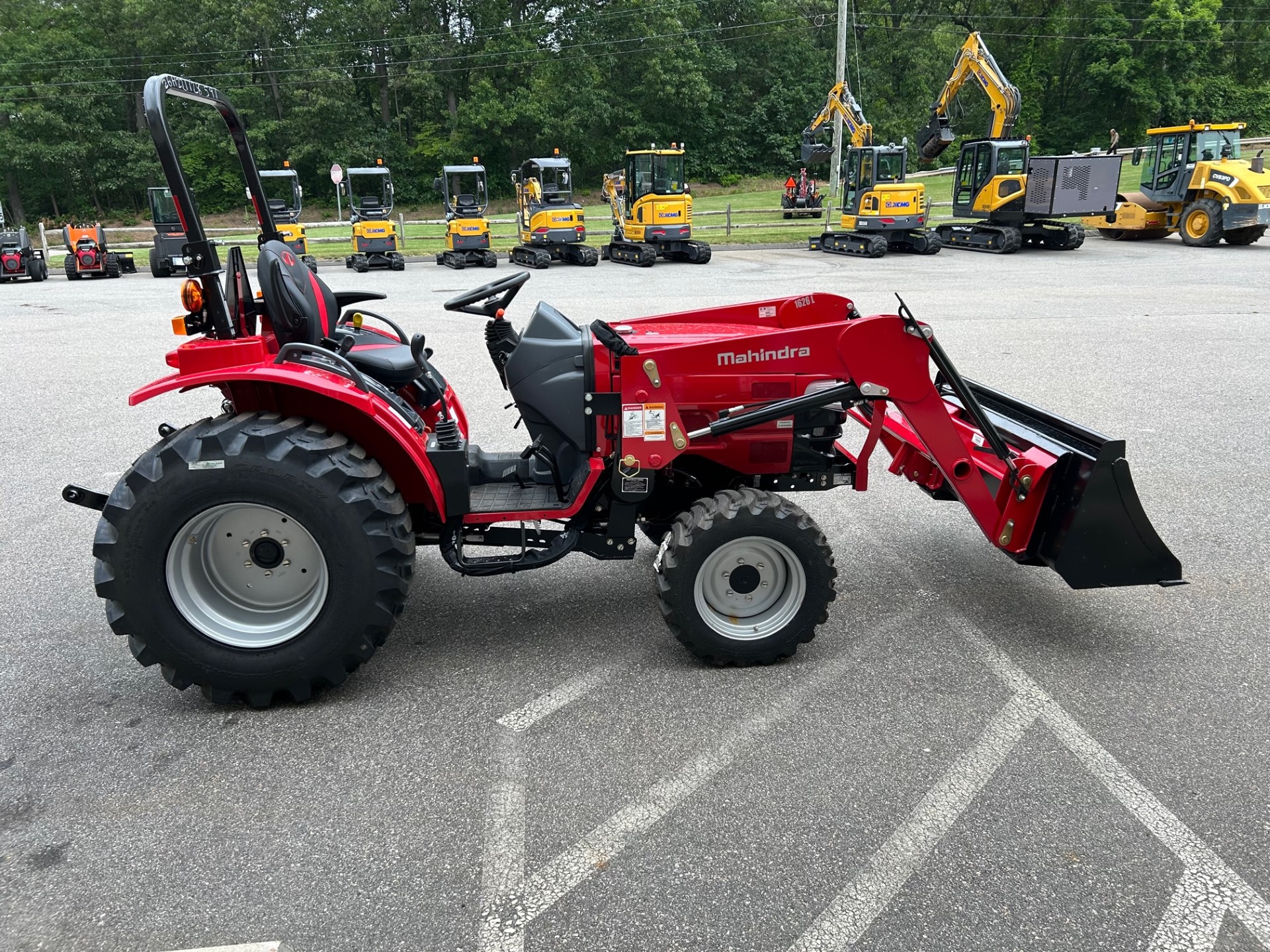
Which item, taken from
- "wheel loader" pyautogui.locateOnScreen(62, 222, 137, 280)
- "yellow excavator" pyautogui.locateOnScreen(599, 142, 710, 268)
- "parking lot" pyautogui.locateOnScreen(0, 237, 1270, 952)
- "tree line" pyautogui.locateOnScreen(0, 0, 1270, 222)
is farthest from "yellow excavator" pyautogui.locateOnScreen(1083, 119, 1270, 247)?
"tree line" pyautogui.locateOnScreen(0, 0, 1270, 222)

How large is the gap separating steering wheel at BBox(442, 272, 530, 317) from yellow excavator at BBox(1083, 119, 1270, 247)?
21724 mm

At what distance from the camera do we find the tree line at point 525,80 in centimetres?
4491

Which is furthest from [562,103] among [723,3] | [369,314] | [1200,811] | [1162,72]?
[1200,811]

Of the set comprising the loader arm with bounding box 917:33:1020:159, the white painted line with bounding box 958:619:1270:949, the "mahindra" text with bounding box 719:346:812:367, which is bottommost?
the white painted line with bounding box 958:619:1270:949

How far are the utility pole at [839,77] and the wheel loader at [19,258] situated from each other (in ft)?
70.2

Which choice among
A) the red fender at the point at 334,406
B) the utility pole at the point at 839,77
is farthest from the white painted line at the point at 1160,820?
the utility pole at the point at 839,77

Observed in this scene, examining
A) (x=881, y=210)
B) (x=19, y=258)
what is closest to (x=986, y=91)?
(x=881, y=210)

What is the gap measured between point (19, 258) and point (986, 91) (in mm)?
23176

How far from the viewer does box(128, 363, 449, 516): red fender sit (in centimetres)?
317

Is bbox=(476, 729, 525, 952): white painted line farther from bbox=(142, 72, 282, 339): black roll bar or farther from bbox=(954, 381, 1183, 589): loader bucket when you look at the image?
bbox=(954, 381, 1183, 589): loader bucket

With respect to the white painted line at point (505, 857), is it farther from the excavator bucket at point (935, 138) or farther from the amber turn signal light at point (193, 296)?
the excavator bucket at point (935, 138)

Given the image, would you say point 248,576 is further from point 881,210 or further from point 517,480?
point 881,210

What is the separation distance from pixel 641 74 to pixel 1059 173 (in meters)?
33.7

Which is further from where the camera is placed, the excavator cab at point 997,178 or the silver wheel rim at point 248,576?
the excavator cab at point 997,178
